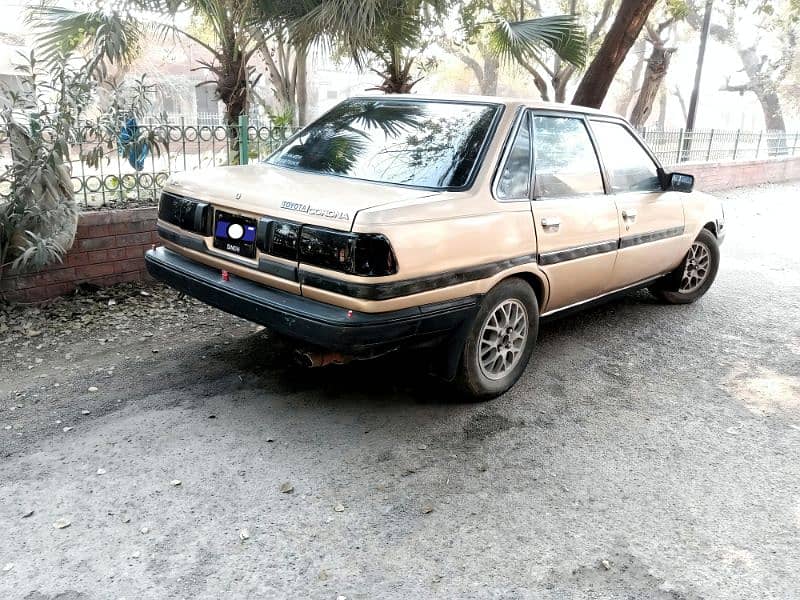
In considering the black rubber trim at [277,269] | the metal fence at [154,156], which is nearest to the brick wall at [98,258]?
the metal fence at [154,156]

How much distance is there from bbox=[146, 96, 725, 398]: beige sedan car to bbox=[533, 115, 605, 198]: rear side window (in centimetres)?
1

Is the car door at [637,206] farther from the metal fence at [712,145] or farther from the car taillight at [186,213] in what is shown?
the metal fence at [712,145]

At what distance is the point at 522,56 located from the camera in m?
8.49

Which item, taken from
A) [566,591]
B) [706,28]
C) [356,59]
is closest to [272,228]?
[566,591]

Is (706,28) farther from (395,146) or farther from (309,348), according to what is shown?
(309,348)

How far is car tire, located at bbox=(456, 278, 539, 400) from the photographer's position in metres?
3.67

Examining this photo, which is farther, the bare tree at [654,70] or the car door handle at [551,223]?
the bare tree at [654,70]

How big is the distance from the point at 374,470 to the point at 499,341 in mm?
1160

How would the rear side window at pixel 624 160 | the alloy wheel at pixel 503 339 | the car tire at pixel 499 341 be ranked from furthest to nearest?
the rear side window at pixel 624 160, the alloy wheel at pixel 503 339, the car tire at pixel 499 341

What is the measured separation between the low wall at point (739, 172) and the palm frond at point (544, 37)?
5.63m

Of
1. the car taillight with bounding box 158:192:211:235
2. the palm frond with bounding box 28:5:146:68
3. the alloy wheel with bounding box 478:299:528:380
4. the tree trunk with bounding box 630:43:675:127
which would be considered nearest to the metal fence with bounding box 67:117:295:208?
the palm frond with bounding box 28:5:146:68

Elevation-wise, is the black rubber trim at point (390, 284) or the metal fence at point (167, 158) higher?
the metal fence at point (167, 158)

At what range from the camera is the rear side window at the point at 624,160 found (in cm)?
463

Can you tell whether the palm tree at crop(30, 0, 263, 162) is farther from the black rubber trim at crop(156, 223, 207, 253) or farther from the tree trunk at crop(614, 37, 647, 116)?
the tree trunk at crop(614, 37, 647, 116)
